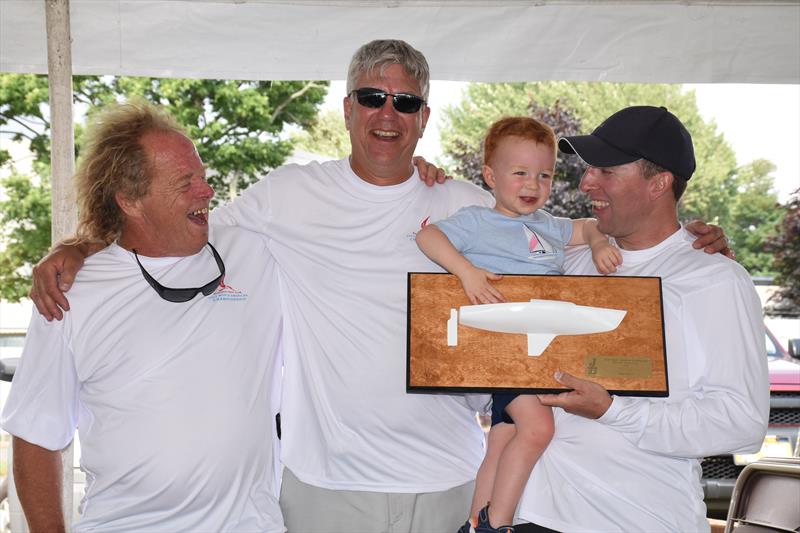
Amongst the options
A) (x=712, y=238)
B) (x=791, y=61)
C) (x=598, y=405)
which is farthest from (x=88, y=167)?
(x=791, y=61)

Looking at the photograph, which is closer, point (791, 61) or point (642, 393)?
point (642, 393)

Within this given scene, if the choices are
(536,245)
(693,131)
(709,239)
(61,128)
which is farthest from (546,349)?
(693,131)

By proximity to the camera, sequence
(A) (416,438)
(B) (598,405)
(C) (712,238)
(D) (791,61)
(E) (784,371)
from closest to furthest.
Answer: (B) (598,405) < (C) (712,238) < (A) (416,438) < (D) (791,61) < (E) (784,371)

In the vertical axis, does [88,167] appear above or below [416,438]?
above

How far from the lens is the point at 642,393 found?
98.4 inches

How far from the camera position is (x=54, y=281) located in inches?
107

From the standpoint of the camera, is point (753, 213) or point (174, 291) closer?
point (174, 291)

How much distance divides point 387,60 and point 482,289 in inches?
39.7

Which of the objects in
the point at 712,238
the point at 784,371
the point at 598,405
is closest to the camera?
the point at 598,405

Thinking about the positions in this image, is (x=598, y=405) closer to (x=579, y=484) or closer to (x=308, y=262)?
(x=579, y=484)

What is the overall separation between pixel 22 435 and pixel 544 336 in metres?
1.65

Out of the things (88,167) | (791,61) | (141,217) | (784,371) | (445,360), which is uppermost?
(791,61)

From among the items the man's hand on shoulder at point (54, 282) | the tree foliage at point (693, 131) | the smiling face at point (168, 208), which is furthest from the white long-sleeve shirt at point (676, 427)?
the tree foliage at point (693, 131)

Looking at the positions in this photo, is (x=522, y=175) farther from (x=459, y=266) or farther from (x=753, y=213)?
(x=753, y=213)
